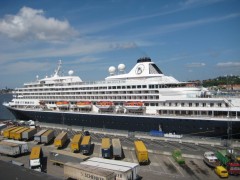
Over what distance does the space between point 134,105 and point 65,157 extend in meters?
20.5

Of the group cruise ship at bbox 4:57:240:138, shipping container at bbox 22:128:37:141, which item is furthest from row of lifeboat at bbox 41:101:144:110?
shipping container at bbox 22:128:37:141

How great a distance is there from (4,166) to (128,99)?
27.4m

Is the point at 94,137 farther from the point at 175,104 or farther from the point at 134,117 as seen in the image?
the point at 175,104

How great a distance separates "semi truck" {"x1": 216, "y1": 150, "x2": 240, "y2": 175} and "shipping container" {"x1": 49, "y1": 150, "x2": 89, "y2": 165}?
16504 millimetres

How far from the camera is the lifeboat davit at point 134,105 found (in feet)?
159

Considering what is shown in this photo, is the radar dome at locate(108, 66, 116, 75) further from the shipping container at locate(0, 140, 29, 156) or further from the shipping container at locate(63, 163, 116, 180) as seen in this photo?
the shipping container at locate(63, 163, 116, 180)

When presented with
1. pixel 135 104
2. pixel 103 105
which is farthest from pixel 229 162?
pixel 103 105

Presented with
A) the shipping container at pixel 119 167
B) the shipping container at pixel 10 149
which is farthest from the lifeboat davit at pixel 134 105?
the shipping container at pixel 10 149

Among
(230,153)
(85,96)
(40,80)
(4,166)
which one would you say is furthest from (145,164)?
(40,80)

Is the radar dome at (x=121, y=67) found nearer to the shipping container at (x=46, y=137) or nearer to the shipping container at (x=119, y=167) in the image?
the shipping container at (x=46, y=137)

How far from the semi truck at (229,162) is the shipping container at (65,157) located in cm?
1650

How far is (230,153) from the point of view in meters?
31.8

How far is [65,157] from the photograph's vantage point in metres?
32.0

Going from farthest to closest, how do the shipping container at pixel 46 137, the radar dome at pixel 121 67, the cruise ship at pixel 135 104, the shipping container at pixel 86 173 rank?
the radar dome at pixel 121 67 → the shipping container at pixel 46 137 → the cruise ship at pixel 135 104 → the shipping container at pixel 86 173
